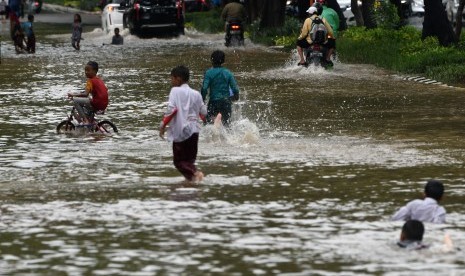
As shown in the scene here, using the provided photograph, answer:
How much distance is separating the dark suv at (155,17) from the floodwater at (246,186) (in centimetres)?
2283

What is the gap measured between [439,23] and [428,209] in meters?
24.2

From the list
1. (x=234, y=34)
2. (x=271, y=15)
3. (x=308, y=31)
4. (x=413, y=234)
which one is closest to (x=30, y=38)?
(x=234, y=34)

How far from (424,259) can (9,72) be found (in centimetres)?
2498

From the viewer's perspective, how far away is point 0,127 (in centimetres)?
2183

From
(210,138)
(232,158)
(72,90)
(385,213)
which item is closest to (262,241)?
(385,213)

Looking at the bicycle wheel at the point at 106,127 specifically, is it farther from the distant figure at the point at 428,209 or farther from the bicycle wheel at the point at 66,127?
the distant figure at the point at 428,209

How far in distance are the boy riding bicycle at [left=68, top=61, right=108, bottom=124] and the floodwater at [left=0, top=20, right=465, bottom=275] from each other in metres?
0.53

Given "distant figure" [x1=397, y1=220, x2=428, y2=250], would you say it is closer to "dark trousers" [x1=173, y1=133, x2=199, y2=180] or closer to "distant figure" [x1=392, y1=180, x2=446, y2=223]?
"distant figure" [x1=392, y1=180, x2=446, y2=223]

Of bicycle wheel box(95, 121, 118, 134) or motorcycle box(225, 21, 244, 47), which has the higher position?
bicycle wheel box(95, 121, 118, 134)

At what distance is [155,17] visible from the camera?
51.3 metres

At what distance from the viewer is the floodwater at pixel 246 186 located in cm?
1135

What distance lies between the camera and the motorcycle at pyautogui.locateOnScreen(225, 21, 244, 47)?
4481cm

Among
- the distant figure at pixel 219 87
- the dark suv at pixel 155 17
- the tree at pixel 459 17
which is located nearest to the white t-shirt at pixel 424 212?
the distant figure at pixel 219 87

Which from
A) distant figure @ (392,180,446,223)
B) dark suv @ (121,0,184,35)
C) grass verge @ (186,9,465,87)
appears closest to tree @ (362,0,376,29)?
grass verge @ (186,9,465,87)
